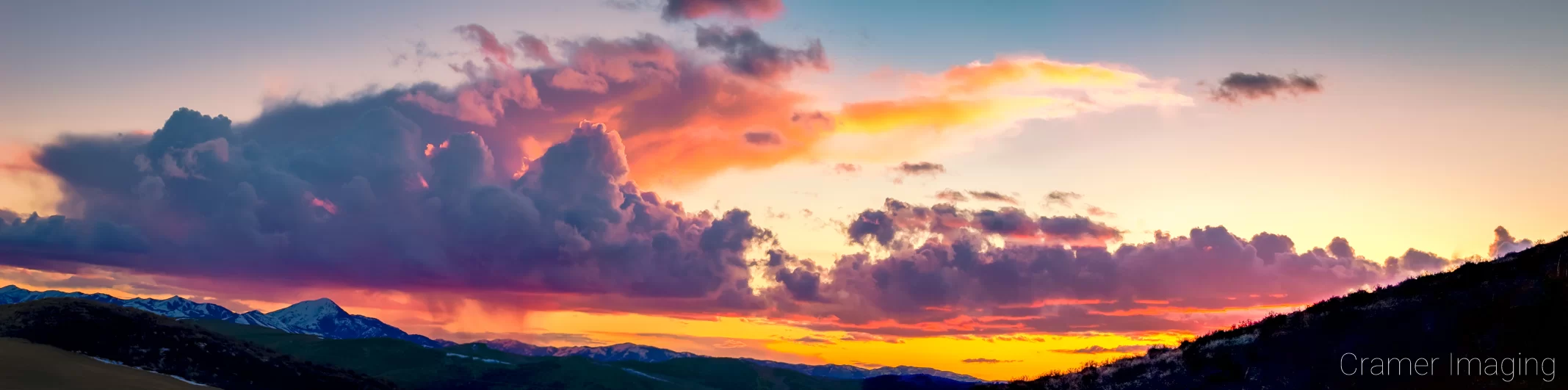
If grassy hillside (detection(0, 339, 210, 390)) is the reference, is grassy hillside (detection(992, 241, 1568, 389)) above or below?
above

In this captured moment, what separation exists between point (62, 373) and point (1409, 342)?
115 m

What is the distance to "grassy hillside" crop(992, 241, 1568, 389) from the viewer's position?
31.2 meters

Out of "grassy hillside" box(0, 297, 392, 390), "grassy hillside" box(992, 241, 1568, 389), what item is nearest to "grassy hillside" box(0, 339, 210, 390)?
"grassy hillside" box(0, 297, 392, 390)

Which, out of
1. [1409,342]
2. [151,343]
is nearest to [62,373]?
[151,343]

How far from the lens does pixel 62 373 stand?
9512 cm

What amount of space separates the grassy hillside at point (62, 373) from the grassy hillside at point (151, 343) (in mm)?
12396

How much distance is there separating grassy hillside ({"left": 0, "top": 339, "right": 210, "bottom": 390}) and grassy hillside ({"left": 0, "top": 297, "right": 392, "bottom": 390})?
40.7ft

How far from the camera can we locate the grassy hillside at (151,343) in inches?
5468

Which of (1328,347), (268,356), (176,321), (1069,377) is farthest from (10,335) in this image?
(1328,347)

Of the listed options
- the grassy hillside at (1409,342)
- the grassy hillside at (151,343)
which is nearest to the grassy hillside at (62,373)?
the grassy hillside at (151,343)

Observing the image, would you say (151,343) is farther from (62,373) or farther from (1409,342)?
(1409,342)

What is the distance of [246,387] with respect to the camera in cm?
14788

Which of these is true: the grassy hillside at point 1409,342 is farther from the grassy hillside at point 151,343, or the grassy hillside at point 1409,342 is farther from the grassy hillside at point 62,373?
the grassy hillside at point 151,343

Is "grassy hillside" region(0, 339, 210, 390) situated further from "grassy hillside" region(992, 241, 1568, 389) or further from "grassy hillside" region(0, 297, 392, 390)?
"grassy hillside" region(992, 241, 1568, 389)
